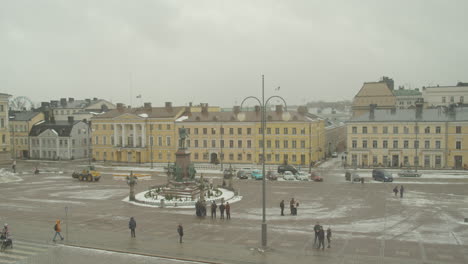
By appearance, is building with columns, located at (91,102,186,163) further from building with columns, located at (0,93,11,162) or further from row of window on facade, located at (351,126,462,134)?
row of window on facade, located at (351,126,462,134)

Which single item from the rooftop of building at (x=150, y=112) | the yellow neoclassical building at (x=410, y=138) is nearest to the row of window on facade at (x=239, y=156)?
the rooftop of building at (x=150, y=112)

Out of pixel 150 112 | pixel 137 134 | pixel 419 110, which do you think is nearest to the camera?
pixel 419 110

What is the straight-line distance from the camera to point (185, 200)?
1554 inches

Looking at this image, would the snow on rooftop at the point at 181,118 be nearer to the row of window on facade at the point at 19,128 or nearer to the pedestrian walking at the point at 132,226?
the row of window on facade at the point at 19,128

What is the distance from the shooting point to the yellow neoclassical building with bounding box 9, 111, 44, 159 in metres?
98.2

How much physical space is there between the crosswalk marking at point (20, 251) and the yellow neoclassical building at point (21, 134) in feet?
258

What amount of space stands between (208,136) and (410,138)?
32.7 metres

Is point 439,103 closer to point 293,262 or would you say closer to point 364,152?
point 364,152

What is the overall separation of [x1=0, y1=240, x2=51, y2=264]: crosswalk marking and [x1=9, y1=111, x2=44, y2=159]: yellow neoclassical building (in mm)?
78613

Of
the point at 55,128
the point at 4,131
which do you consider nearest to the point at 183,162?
the point at 4,131

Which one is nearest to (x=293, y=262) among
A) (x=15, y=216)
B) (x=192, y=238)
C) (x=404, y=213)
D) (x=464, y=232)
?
(x=192, y=238)

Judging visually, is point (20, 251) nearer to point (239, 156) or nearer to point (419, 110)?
point (239, 156)

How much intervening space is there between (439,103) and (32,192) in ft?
353

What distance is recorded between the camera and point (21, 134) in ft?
324
